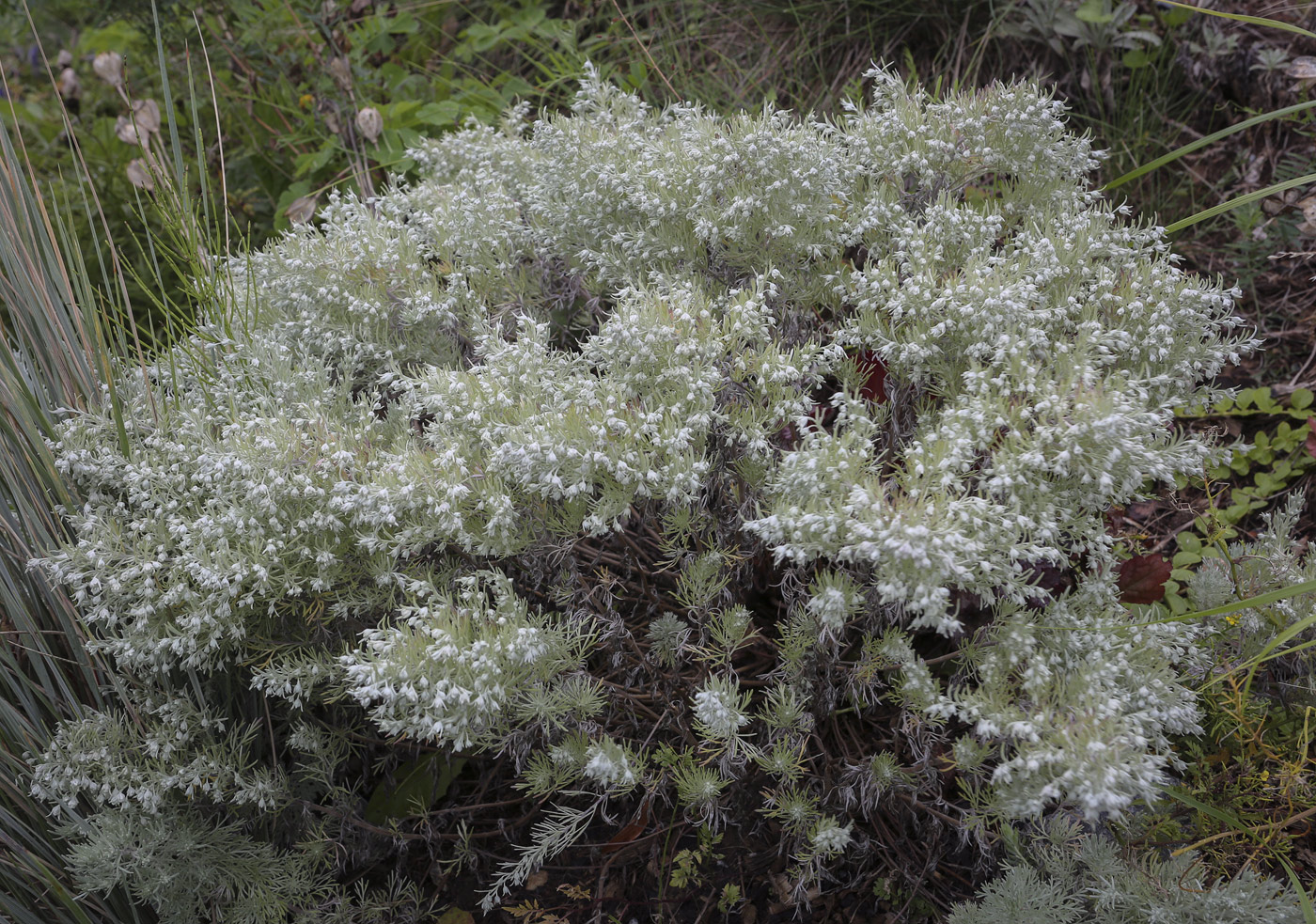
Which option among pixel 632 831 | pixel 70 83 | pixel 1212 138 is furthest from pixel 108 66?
pixel 1212 138

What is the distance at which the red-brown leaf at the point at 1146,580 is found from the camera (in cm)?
205

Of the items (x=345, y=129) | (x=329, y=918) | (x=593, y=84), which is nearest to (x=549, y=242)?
(x=593, y=84)

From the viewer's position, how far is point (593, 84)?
2.39 meters

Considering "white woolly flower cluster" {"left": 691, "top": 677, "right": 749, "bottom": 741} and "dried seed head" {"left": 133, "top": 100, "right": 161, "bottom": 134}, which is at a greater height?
"dried seed head" {"left": 133, "top": 100, "right": 161, "bottom": 134}

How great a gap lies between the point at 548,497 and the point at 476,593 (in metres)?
0.23

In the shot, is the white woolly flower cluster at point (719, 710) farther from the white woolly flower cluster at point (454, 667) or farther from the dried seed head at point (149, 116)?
the dried seed head at point (149, 116)

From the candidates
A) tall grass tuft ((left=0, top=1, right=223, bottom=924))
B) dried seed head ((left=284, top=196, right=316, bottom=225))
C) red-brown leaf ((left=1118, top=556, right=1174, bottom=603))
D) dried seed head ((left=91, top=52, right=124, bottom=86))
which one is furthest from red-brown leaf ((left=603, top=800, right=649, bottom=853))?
dried seed head ((left=91, top=52, right=124, bottom=86))

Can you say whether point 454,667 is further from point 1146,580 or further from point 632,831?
point 1146,580

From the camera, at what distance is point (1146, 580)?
2.06 metres

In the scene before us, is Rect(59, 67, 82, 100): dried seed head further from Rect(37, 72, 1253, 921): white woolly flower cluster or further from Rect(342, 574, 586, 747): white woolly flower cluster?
Rect(342, 574, 586, 747): white woolly flower cluster

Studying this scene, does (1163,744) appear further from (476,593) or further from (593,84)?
(593,84)

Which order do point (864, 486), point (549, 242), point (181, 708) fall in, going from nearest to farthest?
point (864, 486)
point (181, 708)
point (549, 242)

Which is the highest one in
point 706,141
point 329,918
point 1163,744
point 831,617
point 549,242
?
point 706,141

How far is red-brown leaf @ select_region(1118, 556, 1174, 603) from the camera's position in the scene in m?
2.05
